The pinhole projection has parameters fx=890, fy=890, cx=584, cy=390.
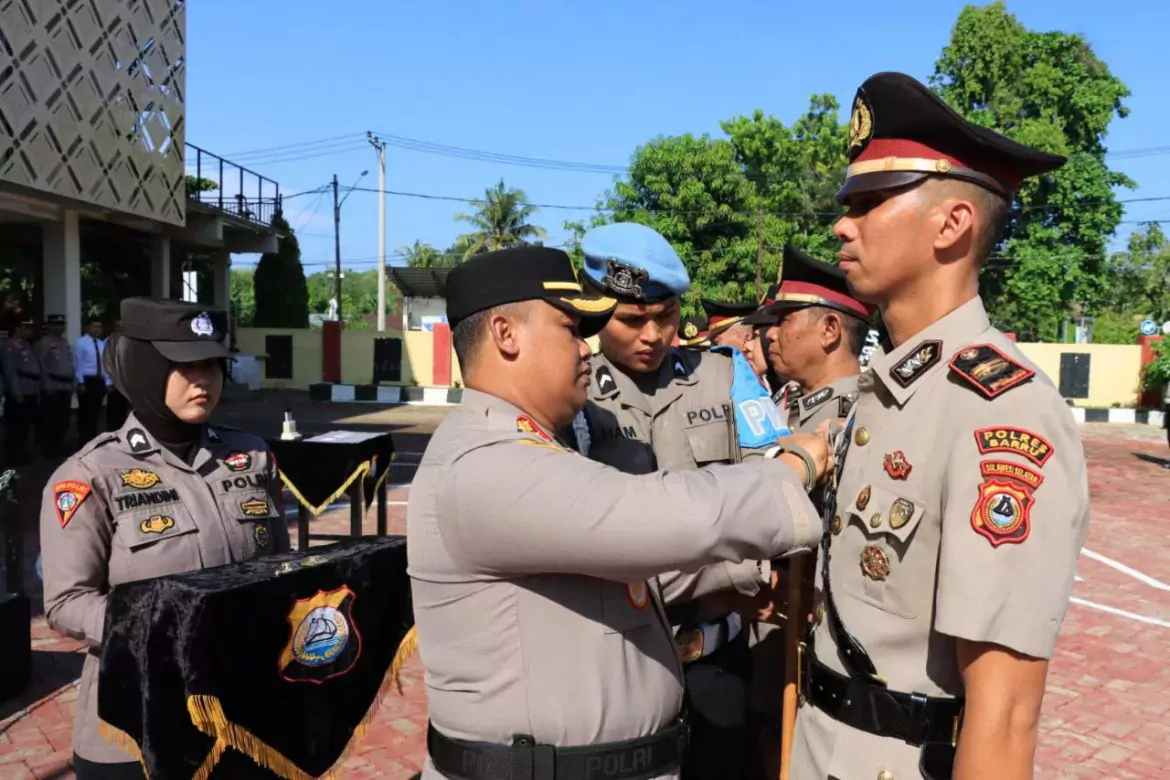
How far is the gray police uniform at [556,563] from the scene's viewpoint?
1.49 meters

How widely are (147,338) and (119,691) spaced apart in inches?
41.0

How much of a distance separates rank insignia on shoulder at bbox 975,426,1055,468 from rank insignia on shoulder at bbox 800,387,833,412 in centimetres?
190

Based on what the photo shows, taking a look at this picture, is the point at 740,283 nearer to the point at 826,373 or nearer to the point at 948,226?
the point at 826,373

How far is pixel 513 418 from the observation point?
1.76 meters

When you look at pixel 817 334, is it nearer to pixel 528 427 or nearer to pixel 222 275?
pixel 528 427

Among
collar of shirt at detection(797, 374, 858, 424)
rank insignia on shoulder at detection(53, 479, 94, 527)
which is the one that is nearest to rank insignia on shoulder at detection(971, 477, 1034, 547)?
collar of shirt at detection(797, 374, 858, 424)

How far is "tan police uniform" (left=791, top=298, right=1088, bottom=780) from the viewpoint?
1479 millimetres

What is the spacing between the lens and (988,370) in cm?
162

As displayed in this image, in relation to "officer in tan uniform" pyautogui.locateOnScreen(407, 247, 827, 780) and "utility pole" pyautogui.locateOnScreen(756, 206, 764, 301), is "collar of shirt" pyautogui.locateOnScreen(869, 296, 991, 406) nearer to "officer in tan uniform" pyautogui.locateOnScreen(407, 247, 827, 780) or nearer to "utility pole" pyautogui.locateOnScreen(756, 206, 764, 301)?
"officer in tan uniform" pyautogui.locateOnScreen(407, 247, 827, 780)

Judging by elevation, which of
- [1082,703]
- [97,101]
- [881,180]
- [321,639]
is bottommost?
[1082,703]

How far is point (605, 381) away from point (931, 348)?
A: 1.30 meters

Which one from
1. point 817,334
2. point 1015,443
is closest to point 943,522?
point 1015,443

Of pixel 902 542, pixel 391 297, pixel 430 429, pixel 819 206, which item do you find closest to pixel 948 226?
pixel 902 542

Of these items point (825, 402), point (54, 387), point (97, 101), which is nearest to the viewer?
point (825, 402)
